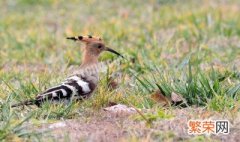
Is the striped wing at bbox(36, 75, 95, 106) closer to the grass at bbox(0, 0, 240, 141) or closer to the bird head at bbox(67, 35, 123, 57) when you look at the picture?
the grass at bbox(0, 0, 240, 141)

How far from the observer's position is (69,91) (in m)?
5.34

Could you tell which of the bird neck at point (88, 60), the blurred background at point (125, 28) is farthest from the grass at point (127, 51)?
the bird neck at point (88, 60)

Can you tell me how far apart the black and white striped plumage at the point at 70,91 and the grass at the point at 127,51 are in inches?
2.5

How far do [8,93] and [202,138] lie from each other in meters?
1.85

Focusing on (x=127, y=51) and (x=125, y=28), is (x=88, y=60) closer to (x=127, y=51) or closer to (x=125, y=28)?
(x=127, y=51)

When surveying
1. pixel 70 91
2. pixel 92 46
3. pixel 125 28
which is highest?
pixel 92 46

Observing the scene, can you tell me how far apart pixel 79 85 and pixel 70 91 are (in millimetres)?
130

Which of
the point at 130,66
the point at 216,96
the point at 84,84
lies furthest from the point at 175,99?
the point at 130,66

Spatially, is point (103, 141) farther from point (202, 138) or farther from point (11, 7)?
point (11, 7)

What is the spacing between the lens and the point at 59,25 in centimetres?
1041

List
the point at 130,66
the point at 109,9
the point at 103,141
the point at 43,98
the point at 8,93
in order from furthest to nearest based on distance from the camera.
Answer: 1. the point at 109,9
2. the point at 130,66
3. the point at 8,93
4. the point at 43,98
5. the point at 103,141

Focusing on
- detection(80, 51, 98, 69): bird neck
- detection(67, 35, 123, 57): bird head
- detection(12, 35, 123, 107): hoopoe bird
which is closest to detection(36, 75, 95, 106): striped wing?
detection(12, 35, 123, 107): hoopoe bird

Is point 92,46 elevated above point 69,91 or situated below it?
above

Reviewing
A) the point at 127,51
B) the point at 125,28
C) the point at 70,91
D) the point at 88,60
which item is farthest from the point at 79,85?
the point at 125,28
